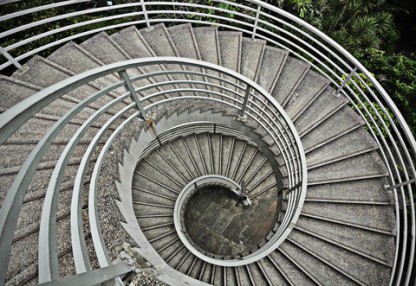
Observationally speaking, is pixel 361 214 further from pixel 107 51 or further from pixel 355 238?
pixel 107 51

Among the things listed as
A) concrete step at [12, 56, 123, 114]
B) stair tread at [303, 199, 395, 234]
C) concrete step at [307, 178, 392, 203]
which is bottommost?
stair tread at [303, 199, 395, 234]

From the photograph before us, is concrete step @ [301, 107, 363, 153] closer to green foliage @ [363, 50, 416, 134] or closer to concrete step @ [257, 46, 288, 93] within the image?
concrete step @ [257, 46, 288, 93]

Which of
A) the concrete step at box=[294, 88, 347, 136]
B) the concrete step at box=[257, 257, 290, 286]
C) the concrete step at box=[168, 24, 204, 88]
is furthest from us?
the concrete step at box=[168, 24, 204, 88]

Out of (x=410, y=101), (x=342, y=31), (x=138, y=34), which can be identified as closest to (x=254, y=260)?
(x=138, y=34)

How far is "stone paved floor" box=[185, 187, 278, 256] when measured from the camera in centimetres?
785

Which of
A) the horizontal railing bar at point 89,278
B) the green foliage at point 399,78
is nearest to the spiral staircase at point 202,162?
the horizontal railing bar at point 89,278

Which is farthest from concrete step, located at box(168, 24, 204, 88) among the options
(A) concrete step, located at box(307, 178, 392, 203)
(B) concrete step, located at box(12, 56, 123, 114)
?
(A) concrete step, located at box(307, 178, 392, 203)

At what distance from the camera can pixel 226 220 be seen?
809 centimetres

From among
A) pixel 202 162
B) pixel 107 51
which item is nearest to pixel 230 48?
pixel 107 51

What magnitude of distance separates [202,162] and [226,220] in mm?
2039

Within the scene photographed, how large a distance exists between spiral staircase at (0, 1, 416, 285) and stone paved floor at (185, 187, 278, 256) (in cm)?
4

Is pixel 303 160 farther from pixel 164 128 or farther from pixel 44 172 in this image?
pixel 44 172

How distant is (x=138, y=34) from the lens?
5773 mm

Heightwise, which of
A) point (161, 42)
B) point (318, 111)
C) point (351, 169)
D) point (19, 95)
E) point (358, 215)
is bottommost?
point (358, 215)
